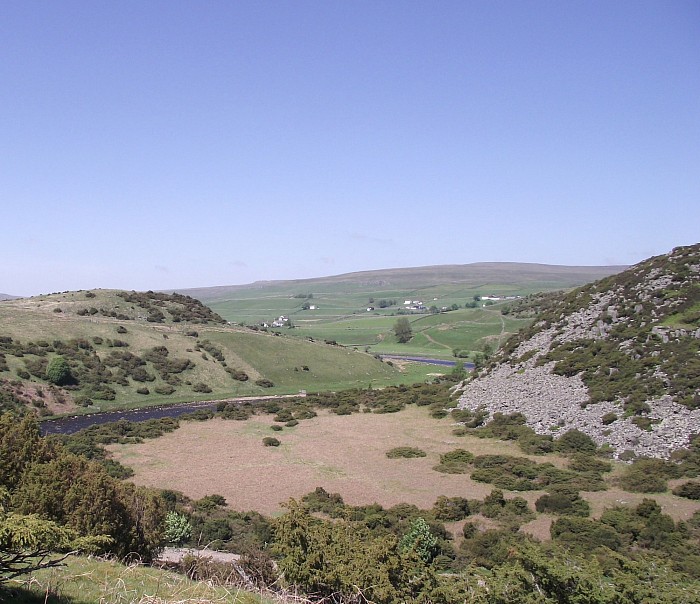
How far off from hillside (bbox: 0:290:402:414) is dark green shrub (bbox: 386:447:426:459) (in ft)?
132

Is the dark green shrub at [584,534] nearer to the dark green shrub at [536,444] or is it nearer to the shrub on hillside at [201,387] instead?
the dark green shrub at [536,444]

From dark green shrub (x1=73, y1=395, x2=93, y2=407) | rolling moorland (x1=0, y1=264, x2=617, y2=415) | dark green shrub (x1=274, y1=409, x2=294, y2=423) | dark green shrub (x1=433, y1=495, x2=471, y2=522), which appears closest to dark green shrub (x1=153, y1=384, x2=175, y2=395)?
rolling moorland (x1=0, y1=264, x2=617, y2=415)

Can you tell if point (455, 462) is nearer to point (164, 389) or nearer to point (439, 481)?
point (439, 481)

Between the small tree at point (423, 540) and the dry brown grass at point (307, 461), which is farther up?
the small tree at point (423, 540)

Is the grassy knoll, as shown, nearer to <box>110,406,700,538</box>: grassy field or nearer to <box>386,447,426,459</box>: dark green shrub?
<box>110,406,700,538</box>: grassy field

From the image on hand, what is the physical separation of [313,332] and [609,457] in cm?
13978

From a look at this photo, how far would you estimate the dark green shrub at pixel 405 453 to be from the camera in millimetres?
45188

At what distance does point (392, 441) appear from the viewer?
50844 mm

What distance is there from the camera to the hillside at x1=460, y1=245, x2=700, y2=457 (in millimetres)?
43562

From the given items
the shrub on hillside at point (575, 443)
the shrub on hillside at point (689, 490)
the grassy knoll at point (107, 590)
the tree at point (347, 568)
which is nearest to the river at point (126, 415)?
the shrub on hillside at point (575, 443)

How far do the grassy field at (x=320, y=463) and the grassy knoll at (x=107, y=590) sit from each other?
18621 mm

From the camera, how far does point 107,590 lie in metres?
12.0

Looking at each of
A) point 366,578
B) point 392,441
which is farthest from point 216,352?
point 366,578

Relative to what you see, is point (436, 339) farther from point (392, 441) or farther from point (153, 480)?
point (153, 480)
